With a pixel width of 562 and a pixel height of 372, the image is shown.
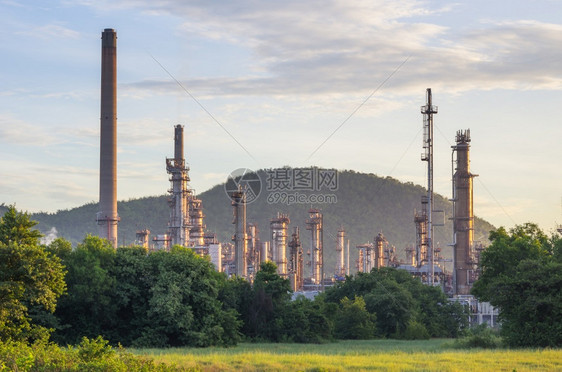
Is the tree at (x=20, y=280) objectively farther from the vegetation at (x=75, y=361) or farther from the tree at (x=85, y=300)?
the tree at (x=85, y=300)

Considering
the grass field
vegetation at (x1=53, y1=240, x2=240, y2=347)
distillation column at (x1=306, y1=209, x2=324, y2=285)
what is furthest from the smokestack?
distillation column at (x1=306, y1=209, x2=324, y2=285)

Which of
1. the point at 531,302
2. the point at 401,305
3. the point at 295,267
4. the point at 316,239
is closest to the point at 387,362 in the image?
the point at 531,302

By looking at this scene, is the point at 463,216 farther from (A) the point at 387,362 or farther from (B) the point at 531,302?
(A) the point at 387,362

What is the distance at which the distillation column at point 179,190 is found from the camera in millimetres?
101125

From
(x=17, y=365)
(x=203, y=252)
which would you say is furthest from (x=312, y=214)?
(x=17, y=365)

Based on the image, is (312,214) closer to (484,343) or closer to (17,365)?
(484,343)

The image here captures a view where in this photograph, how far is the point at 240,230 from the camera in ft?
311

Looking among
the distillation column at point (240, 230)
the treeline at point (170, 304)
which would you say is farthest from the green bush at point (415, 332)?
the distillation column at point (240, 230)

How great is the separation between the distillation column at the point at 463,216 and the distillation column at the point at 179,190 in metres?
35.0

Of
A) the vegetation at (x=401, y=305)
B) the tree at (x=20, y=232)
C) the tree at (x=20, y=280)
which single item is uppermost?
the tree at (x=20, y=232)

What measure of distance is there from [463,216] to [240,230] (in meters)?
26.4

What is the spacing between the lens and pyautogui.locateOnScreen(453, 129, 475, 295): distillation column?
272ft

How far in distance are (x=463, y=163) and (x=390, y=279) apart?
2122 cm

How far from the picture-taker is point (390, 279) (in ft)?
221
